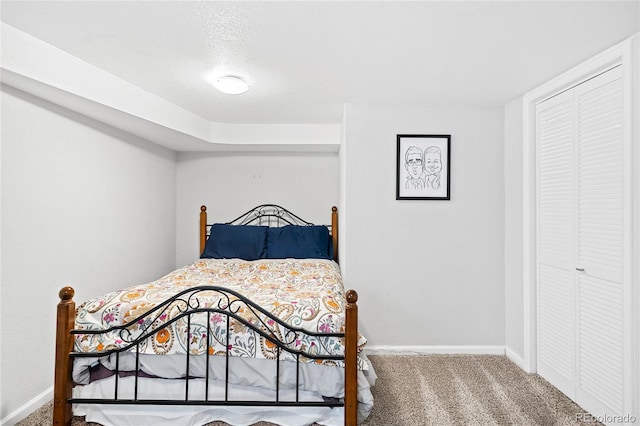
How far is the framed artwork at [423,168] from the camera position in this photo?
10.9ft

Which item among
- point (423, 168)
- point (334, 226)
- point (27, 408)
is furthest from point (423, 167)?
point (27, 408)

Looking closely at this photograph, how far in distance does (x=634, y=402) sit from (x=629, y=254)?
0.78 metres

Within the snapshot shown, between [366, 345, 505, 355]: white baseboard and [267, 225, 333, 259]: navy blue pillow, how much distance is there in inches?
45.2

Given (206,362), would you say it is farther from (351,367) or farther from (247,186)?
(247,186)

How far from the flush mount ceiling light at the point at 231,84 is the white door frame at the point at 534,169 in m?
2.17

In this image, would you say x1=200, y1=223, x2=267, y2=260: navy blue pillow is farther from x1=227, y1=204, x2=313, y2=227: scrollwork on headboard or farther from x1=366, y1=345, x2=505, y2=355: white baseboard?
x1=366, y1=345, x2=505, y2=355: white baseboard

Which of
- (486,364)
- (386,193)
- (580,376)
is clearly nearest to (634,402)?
(580,376)

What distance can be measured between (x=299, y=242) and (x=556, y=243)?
2396 millimetres

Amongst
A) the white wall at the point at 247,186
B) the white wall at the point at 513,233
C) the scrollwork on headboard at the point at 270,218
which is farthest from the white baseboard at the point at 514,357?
the scrollwork on headboard at the point at 270,218

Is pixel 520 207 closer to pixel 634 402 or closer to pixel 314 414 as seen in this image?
pixel 634 402

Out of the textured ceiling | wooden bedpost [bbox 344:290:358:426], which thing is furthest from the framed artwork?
wooden bedpost [bbox 344:290:358:426]

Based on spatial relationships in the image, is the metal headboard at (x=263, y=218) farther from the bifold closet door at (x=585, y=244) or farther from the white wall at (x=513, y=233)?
the bifold closet door at (x=585, y=244)

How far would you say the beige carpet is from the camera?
2.25 m

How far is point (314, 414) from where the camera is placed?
212 centimetres
